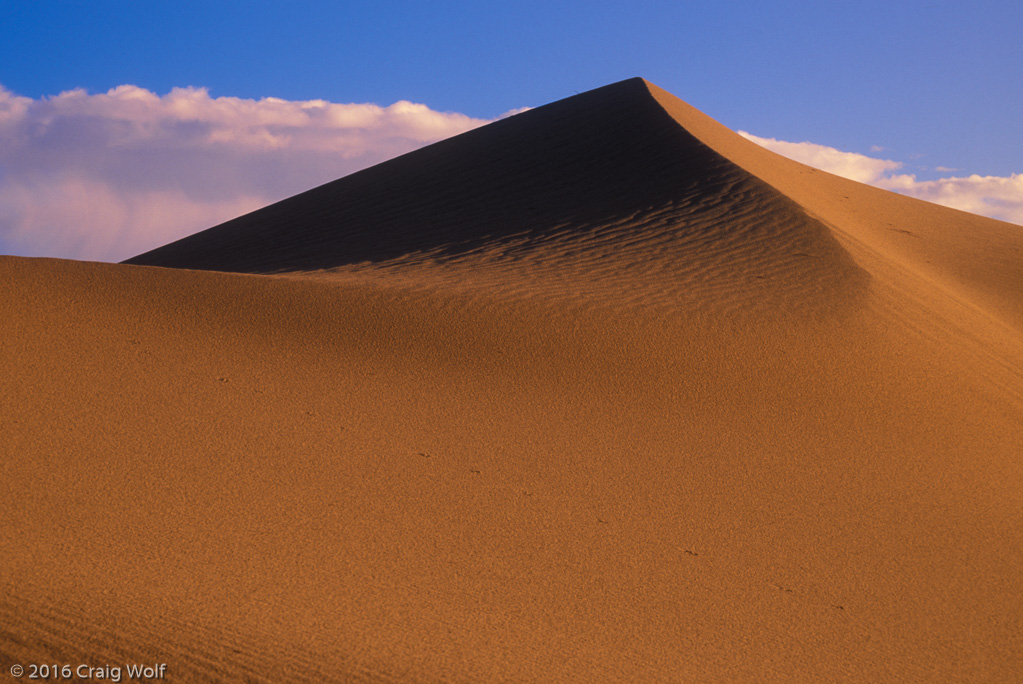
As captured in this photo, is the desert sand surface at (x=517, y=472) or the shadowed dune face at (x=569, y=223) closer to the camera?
the desert sand surface at (x=517, y=472)

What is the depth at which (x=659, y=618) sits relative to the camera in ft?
13.6

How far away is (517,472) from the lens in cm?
569

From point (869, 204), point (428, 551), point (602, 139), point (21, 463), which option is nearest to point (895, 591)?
point (428, 551)

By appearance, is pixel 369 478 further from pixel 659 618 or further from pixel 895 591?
pixel 895 591

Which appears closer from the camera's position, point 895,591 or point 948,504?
point 895,591

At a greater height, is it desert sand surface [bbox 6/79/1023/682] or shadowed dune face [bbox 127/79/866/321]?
shadowed dune face [bbox 127/79/866/321]

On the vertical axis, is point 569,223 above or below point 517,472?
above

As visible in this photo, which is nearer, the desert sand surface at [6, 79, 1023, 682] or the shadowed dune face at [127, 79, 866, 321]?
the desert sand surface at [6, 79, 1023, 682]

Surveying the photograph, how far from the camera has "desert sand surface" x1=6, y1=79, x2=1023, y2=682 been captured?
3.69m

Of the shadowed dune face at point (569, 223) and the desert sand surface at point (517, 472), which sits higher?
the shadowed dune face at point (569, 223)

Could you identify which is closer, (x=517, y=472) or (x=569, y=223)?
(x=517, y=472)

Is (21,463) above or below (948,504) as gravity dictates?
below

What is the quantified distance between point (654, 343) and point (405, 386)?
9.29ft

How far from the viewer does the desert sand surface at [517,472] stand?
12.1ft
